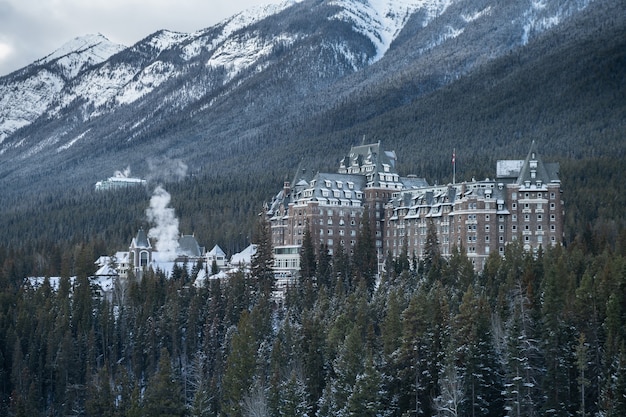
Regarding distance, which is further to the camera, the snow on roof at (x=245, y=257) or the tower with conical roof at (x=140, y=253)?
the tower with conical roof at (x=140, y=253)

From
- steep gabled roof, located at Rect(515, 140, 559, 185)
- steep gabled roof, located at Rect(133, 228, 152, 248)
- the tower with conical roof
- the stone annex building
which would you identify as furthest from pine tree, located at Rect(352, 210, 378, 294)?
steep gabled roof, located at Rect(133, 228, 152, 248)

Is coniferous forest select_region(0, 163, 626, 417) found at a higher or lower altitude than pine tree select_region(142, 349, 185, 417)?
higher

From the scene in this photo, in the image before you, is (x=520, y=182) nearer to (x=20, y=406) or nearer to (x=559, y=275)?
(x=559, y=275)

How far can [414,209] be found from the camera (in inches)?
6063

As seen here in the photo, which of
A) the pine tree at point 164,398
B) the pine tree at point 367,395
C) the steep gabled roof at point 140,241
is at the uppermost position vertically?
the steep gabled roof at point 140,241

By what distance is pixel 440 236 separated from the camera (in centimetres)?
14825

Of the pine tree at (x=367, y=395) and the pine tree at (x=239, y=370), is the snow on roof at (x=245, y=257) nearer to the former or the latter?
the pine tree at (x=239, y=370)

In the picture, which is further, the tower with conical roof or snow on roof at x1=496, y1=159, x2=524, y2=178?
the tower with conical roof

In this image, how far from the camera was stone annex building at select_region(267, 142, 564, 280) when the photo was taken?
142 metres

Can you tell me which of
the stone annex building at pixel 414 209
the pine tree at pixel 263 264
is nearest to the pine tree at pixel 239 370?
the pine tree at pixel 263 264

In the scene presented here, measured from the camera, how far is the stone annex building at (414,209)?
142 meters

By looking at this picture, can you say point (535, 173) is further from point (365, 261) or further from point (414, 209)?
point (365, 261)

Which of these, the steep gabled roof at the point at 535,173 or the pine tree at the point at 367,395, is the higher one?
the steep gabled roof at the point at 535,173

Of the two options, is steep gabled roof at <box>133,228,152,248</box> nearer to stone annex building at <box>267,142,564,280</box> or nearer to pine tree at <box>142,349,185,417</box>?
stone annex building at <box>267,142,564,280</box>
